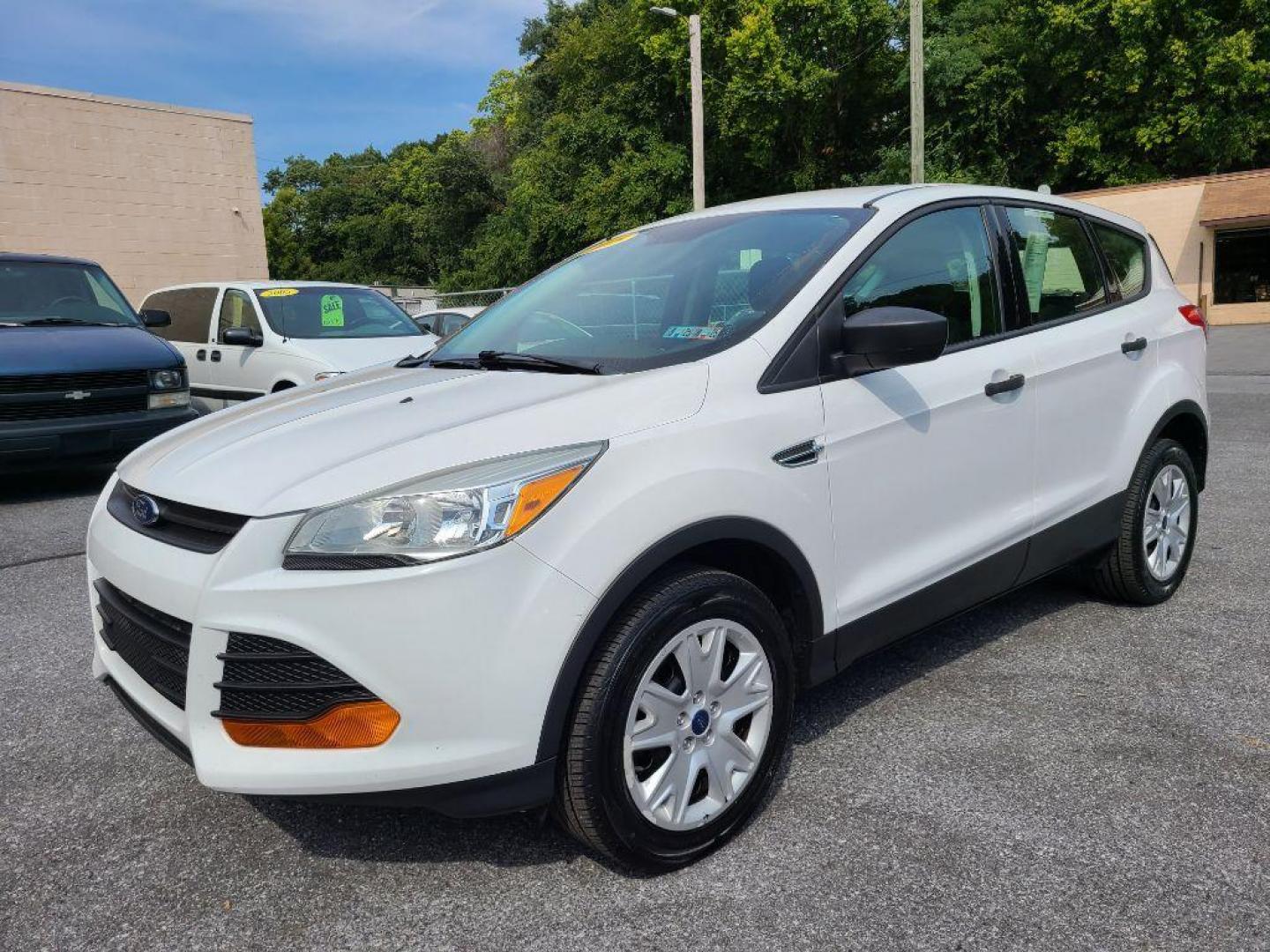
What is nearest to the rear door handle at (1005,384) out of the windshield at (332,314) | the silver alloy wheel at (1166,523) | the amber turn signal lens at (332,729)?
the silver alloy wheel at (1166,523)

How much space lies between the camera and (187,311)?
10.2m

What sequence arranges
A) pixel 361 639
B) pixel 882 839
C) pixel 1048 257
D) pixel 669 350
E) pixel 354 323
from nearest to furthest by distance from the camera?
1. pixel 361 639
2. pixel 882 839
3. pixel 669 350
4. pixel 1048 257
5. pixel 354 323

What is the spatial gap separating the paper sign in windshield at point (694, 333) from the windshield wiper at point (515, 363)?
0.87 ft

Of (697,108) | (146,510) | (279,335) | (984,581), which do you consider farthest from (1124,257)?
(697,108)

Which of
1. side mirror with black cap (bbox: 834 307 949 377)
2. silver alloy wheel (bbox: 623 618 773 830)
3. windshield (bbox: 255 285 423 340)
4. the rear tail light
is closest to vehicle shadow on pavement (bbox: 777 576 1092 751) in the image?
silver alloy wheel (bbox: 623 618 773 830)

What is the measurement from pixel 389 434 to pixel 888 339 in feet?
4.31

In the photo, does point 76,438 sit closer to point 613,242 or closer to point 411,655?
point 613,242

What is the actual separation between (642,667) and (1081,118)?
34.7 m

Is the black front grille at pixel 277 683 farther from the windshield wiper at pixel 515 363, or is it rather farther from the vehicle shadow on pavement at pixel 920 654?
the vehicle shadow on pavement at pixel 920 654

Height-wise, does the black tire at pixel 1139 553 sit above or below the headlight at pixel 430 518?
below

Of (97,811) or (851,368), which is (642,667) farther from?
(97,811)

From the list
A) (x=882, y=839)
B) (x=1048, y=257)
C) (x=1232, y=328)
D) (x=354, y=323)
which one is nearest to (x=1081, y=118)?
(x=1232, y=328)

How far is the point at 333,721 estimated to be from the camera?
2117 millimetres

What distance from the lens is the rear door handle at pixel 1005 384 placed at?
324cm
